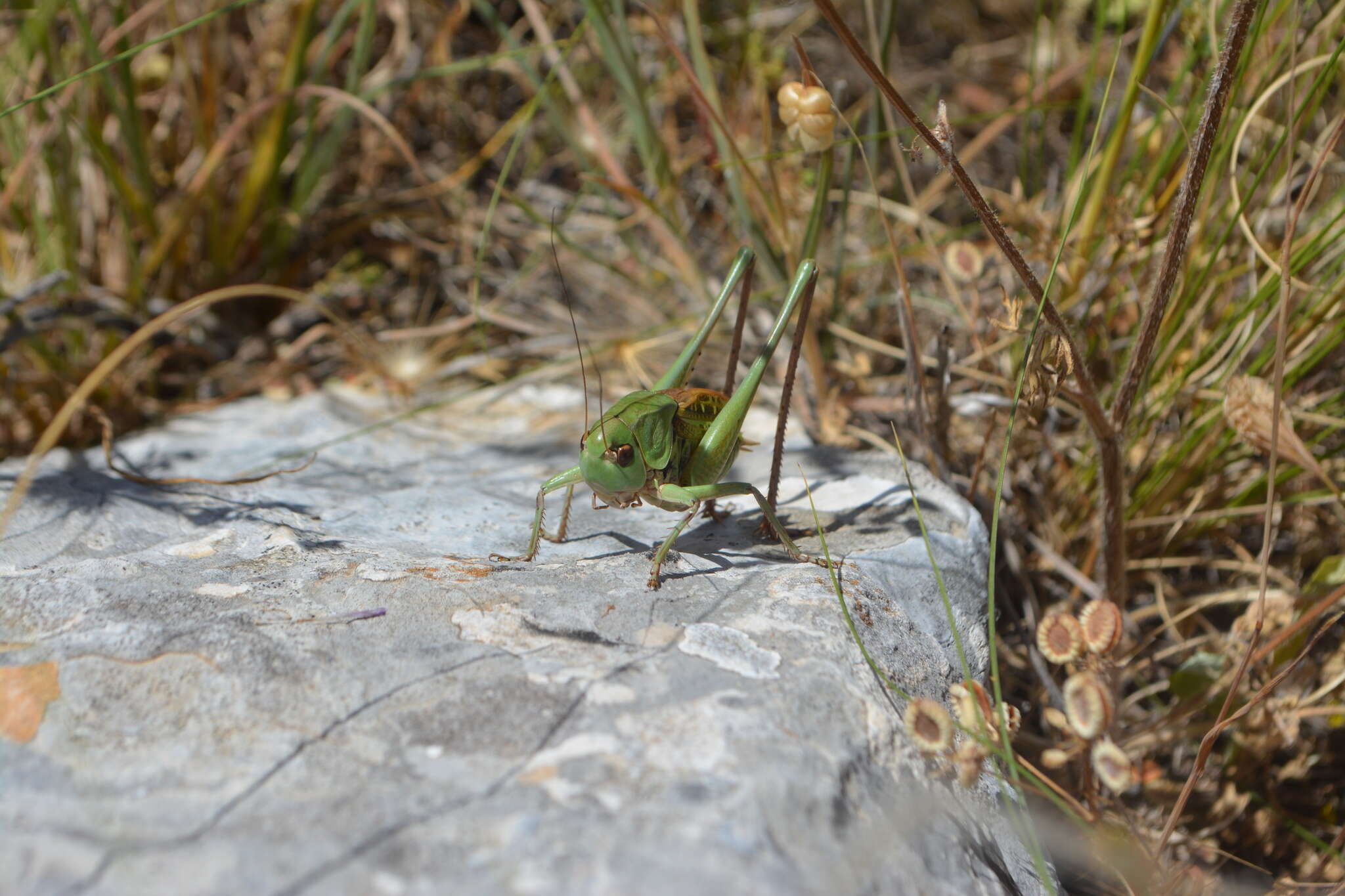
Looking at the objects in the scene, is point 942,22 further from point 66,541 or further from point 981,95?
point 66,541

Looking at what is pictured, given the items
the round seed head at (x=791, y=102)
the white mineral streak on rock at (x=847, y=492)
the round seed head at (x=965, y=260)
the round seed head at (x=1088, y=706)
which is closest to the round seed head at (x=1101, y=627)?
the round seed head at (x=1088, y=706)

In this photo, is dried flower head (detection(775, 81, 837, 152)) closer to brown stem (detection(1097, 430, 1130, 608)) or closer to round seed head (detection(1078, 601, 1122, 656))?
brown stem (detection(1097, 430, 1130, 608))

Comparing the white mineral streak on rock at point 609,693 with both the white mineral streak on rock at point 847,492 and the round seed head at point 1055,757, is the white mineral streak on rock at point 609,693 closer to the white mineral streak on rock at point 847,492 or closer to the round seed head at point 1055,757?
the round seed head at point 1055,757

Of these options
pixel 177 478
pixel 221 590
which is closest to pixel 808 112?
pixel 221 590

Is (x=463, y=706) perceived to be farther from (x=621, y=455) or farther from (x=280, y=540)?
(x=280, y=540)

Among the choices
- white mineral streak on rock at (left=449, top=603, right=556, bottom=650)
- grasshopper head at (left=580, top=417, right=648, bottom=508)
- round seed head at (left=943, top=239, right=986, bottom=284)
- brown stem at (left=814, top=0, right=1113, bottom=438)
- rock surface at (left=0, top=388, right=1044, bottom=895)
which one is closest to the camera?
rock surface at (left=0, top=388, right=1044, bottom=895)

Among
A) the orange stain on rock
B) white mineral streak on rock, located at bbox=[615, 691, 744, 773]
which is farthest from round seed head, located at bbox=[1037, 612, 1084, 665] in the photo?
the orange stain on rock
